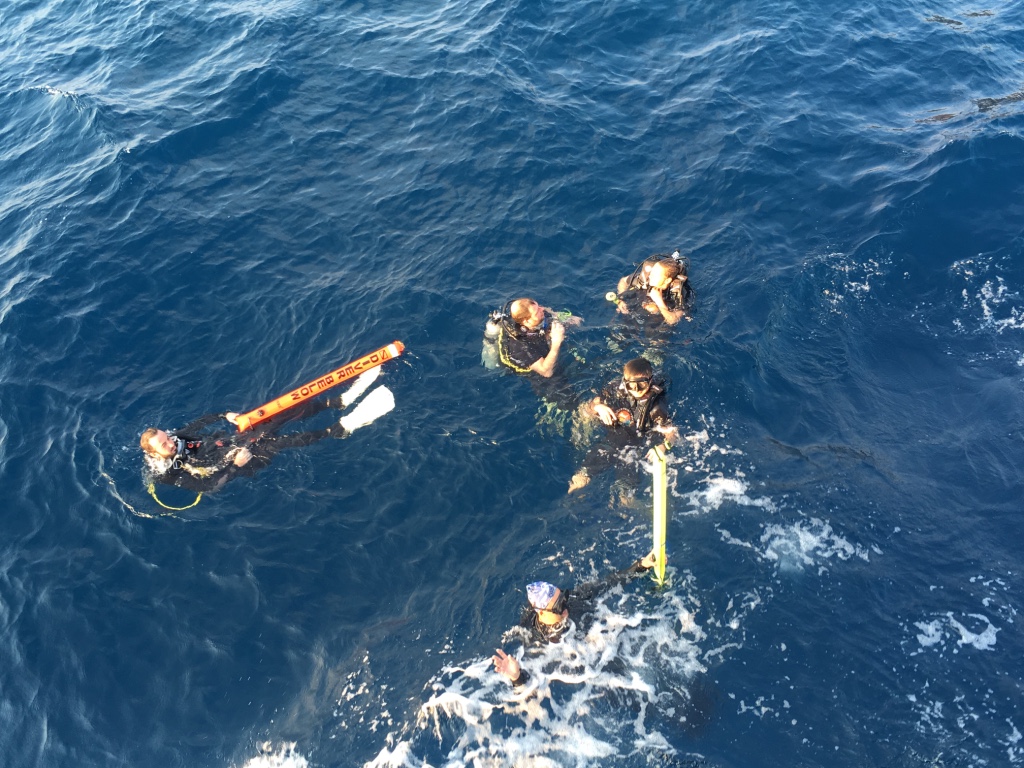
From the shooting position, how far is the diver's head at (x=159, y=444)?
10.9 meters

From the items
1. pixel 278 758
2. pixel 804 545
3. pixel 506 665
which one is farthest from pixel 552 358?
pixel 278 758

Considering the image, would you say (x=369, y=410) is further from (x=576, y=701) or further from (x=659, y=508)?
(x=576, y=701)

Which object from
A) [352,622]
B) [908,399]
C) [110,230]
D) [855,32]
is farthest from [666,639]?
[855,32]

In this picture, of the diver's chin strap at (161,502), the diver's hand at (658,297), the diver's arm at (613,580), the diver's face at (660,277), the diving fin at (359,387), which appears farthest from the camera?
the diving fin at (359,387)

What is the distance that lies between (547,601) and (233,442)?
6422 mm

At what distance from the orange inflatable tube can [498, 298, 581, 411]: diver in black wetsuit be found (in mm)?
2216

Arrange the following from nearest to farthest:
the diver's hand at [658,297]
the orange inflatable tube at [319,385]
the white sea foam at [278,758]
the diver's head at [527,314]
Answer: the white sea foam at [278,758]
the diver's head at [527,314]
the orange inflatable tube at [319,385]
the diver's hand at [658,297]

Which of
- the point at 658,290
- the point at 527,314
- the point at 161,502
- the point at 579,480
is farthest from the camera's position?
the point at 658,290

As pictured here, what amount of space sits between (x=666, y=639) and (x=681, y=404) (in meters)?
4.20

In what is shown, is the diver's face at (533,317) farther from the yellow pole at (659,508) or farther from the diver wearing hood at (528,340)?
the yellow pole at (659,508)

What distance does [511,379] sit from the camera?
1245cm

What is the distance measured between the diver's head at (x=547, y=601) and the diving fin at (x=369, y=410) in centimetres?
469

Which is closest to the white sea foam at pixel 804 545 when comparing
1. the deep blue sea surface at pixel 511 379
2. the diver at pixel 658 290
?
the deep blue sea surface at pixel 511 379

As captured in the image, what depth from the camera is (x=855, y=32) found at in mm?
20391
